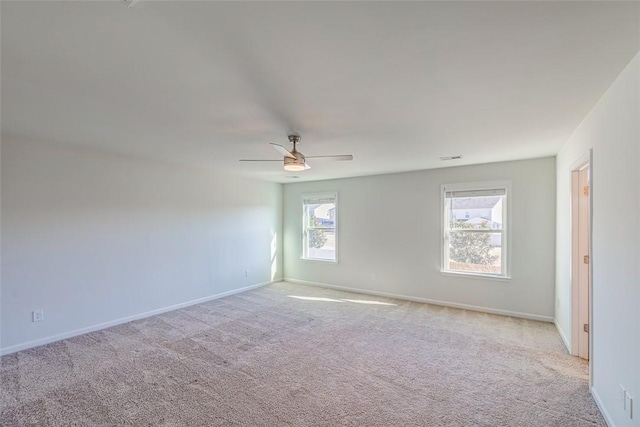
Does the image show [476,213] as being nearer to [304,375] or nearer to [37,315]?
[304,375]

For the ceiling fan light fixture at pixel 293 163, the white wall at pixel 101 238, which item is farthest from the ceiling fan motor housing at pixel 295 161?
the white wall at pixel 101 238

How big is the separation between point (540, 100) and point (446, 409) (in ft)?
8.27

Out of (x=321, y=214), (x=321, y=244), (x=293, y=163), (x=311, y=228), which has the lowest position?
(x=321, y=244)

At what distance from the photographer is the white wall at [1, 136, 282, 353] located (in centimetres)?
335

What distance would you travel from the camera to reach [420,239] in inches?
209

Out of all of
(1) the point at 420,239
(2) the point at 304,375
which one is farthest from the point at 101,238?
(1) the point at 420,239

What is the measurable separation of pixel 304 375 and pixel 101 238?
3276 mm

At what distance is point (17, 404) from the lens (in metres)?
2.36

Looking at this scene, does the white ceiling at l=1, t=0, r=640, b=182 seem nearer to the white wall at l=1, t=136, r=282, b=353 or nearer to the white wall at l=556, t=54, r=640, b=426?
the white wall at l=556, t=54, r=640, b=426

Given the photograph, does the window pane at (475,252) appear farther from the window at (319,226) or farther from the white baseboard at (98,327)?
the white baseboard at (98,327)

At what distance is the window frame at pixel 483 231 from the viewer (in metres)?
4.57

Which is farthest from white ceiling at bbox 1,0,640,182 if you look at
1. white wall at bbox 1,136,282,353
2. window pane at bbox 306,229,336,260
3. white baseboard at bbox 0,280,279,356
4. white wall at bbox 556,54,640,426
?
window pane at bbox 306,229,336,260

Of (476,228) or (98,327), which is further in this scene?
(476,228)

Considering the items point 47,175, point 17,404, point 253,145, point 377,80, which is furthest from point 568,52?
point 47,175
